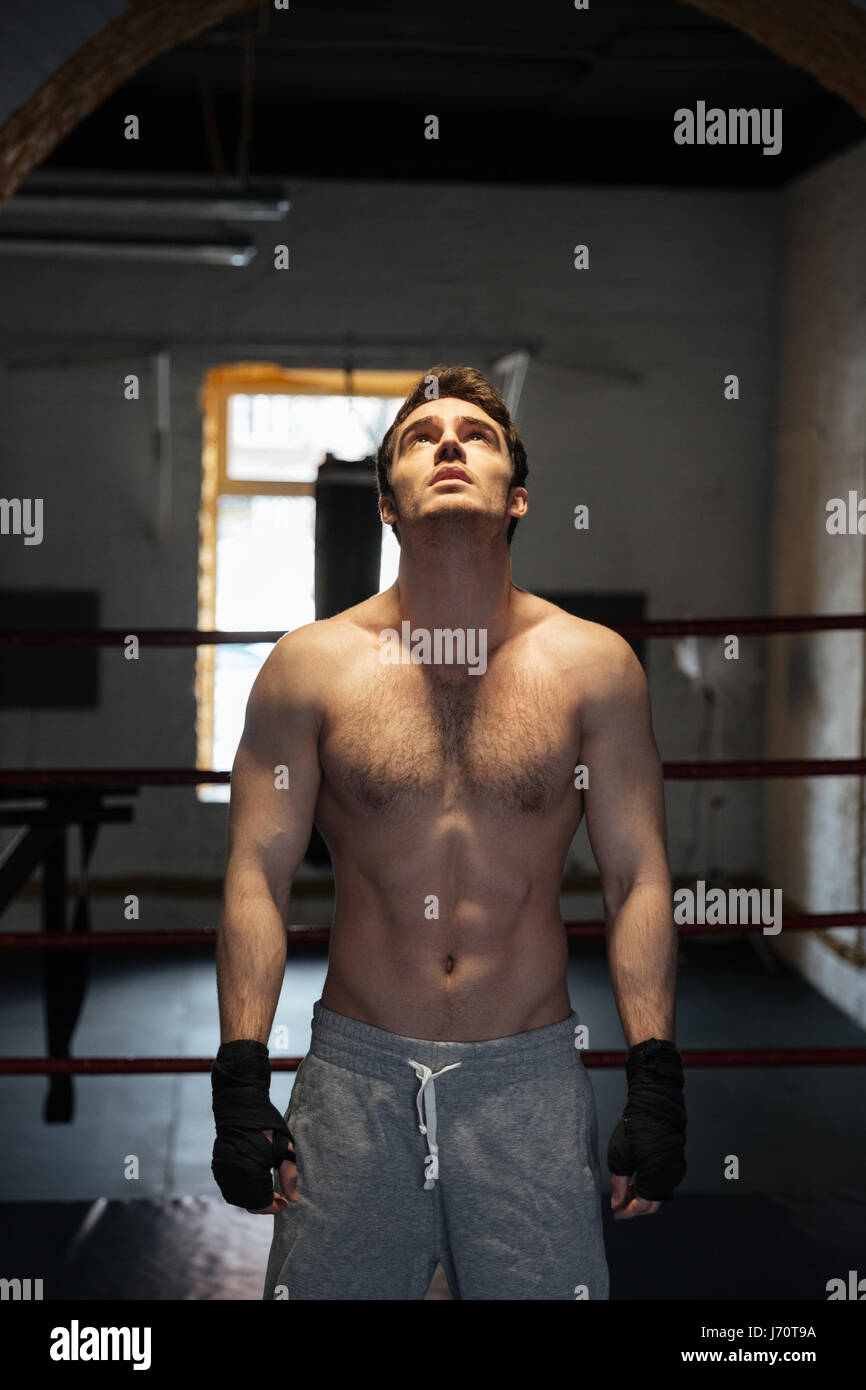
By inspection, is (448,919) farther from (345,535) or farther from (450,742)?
(345,535)

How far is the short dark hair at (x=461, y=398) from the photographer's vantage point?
69.4 inches

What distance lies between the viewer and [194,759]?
21.1 feet

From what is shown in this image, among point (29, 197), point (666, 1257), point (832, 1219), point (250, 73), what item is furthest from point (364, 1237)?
point (250, 73)

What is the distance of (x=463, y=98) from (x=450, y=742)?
4.74 metres

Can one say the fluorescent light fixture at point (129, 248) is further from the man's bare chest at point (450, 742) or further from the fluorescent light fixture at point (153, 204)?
the man's bare chest at point (450, 742)

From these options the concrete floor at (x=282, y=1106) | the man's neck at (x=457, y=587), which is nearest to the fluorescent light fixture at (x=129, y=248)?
the concrete floor at (x=282, y=1106)

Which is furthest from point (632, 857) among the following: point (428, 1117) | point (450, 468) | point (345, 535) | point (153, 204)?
point (345, 535)

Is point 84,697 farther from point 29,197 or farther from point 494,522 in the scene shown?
point 494,522

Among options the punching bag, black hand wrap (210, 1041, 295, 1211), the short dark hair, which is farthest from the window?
black hand wrap (210, 1041, 295, 1211)

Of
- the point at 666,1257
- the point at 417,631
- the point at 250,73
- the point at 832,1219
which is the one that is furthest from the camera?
the point at 250,73

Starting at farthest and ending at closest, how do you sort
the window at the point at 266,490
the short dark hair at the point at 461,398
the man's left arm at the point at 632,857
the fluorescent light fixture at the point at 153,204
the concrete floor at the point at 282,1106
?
the window at the point at 266,490, the fluorescent light fixture at the point at 153,204, the concrete floor at the point at 282,1106, the short dark hair at the point at 461,398, the man's left arm at the point at 632,857

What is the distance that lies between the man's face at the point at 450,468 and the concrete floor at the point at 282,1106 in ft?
5.06
